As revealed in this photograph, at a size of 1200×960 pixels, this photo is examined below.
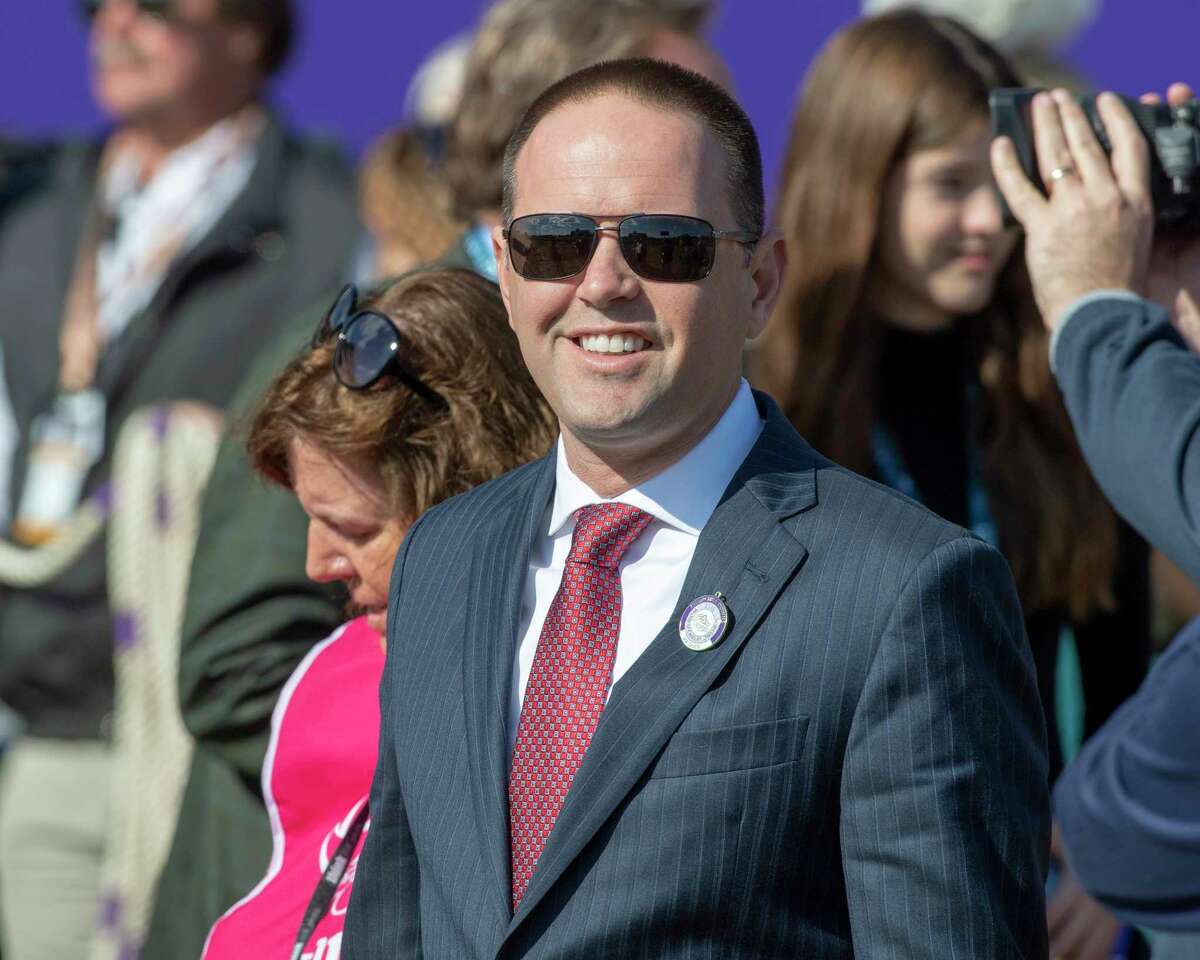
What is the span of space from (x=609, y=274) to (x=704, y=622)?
1.19 feet

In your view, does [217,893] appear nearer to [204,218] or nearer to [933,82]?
[933,82]

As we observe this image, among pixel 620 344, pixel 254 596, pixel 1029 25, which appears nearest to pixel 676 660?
pixel 620 344

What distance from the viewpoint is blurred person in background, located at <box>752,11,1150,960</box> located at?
3.21 m

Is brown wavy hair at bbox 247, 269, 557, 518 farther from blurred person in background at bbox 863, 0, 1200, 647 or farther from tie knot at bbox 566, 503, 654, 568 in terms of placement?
blurred person in background at bbox 863, 0, 1200, 647

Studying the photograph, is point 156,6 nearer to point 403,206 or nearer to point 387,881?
point 403,206

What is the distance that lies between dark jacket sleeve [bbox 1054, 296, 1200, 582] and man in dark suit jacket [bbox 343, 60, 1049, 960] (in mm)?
388

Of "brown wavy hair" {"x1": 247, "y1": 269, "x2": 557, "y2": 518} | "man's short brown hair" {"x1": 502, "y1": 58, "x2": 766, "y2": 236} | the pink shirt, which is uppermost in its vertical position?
"man's short brown hair" {"x1": 502, "y1": 58, "x2": 766, "y2": 236}

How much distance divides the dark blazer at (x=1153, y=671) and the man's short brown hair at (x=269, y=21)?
2.89 m

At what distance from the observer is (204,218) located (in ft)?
15.3

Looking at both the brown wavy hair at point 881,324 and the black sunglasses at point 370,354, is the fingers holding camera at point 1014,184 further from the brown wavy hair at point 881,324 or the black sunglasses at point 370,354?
the black sunglasses at point 370,354

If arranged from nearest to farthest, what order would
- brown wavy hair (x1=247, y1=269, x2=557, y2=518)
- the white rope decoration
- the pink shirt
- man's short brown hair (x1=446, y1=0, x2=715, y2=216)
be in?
the pink shirt
brown wavy hair (x1=247, y1=269, x2=557, y2=518)
man's short brown hair (x1=446, y1=0, x2=715, y2=216)
the white rope decoration

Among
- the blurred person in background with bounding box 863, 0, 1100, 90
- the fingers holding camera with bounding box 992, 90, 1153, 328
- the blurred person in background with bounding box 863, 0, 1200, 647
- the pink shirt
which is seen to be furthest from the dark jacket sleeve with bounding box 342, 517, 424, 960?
the blurred person in background with bounding box 863, 0, 1100, 90

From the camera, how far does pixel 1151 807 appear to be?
1.89 meters

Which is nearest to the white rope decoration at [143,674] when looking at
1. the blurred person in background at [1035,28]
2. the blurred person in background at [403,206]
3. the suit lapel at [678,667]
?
the blurred person in background at [403,206]
